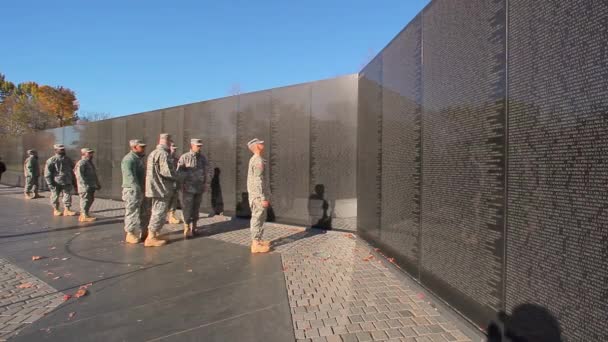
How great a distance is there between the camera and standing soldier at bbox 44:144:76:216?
989 cm

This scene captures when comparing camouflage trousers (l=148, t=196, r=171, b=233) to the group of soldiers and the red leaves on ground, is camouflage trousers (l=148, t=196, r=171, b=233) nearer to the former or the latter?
the group of soldiers

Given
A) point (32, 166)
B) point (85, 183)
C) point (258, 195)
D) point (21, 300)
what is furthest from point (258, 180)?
point (32, 166)

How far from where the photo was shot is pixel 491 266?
9.61 ft

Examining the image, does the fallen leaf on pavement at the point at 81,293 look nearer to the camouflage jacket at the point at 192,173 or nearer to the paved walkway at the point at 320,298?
the paved walkway at the point at 320,298

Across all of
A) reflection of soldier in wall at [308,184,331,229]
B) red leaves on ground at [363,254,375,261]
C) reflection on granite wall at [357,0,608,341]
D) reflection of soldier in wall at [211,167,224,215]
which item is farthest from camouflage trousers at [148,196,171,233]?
reflection on granite wall at [357,0,608,341]

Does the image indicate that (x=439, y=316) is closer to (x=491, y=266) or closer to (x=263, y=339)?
(x=491, y=266)

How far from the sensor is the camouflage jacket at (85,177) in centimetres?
915

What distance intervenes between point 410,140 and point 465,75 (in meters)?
1.33

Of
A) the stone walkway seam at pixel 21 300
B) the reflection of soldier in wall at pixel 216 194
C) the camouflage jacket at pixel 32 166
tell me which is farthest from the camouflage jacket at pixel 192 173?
the camouflage jacket at pixel 32 166

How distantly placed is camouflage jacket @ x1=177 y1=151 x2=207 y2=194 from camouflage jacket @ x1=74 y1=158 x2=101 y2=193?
3.57 meters

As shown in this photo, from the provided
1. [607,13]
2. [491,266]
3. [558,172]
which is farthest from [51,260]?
[607,13]

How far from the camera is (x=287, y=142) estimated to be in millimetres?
8453

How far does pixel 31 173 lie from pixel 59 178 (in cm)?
567

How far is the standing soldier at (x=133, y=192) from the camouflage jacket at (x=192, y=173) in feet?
2.71
